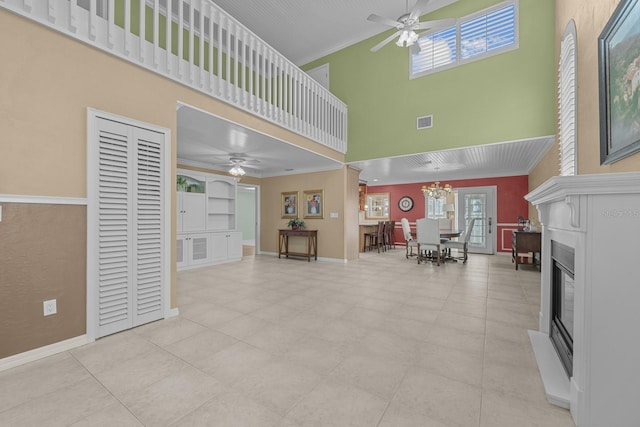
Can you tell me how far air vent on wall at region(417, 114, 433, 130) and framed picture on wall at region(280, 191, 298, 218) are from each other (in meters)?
3.55

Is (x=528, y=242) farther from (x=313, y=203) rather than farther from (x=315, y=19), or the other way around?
(x=315, y=19)

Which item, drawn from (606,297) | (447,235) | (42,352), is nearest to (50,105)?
(42,352)

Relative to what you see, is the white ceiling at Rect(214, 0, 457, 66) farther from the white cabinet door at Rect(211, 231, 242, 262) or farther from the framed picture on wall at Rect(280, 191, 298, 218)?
the white cabinet door at Rect(211, 231, 242, 262)

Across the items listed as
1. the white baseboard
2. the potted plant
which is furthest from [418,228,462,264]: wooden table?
the white baseboard

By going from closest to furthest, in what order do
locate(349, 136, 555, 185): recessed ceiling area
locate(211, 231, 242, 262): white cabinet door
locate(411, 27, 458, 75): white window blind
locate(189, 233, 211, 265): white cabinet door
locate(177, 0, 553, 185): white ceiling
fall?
locate(177, 0, 553, 185): white ceiling
locate(349, 136, 555, 185): recessed ceiling area
locate(411, 27, 458, 75): white window blind
locate(189, 233, 211, 265): white cabinet door
locate(211, 231, 242, 262): white cabinet door

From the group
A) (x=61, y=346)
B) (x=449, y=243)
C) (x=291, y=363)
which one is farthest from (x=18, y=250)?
(x=449, y=243)

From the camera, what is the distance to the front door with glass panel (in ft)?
25.9

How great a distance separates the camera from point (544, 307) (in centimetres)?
235

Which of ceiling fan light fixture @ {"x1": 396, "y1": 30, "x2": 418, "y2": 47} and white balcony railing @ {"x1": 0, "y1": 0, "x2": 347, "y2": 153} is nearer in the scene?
white balcony railing @ {"x1": 0, "y1": 0, "x2": 347, "y2": 153}

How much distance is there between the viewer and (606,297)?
1.28 m

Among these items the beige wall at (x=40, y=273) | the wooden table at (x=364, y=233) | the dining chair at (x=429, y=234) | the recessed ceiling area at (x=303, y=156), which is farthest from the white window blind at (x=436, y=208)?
the beige wall at (x=40, y=273)

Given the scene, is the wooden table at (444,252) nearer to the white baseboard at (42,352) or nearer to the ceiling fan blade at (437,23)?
the ceiling fan blade at (437,23)

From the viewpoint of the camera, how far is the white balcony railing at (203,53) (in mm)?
2254

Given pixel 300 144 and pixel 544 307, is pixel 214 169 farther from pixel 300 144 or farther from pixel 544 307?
pixel 544 307
